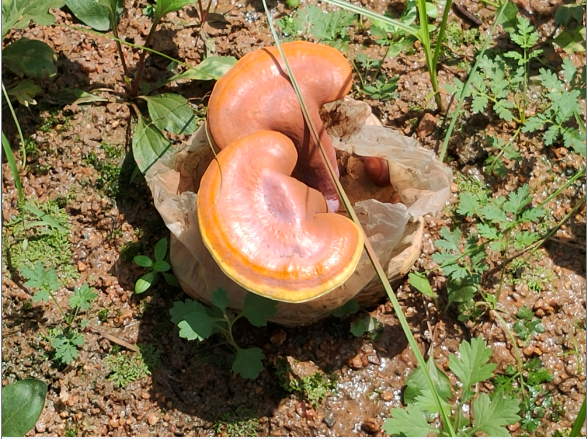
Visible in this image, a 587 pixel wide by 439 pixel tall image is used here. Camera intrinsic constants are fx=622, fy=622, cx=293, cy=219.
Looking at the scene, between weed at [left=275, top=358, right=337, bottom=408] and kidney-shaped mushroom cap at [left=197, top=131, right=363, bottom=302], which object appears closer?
kidney-shaped mushroom cap at [left=197, top=131, right=363, bottom=302]

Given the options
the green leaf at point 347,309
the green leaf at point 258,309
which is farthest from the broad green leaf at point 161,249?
the green leaf at point 347,309

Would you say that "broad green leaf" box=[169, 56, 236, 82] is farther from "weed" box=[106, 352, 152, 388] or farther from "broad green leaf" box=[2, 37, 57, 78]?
"weed" box=[106, 352, 152, 388]

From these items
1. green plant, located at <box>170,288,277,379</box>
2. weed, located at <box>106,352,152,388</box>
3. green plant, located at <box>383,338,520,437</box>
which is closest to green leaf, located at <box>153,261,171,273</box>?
green plant, located at <box>170,288,277,379</box>

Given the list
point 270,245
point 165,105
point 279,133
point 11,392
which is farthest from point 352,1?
point 11,392

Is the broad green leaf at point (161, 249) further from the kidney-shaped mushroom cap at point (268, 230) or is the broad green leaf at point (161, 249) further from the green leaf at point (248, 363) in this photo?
the kidney-shaped mushroom cap at point (268, 230)

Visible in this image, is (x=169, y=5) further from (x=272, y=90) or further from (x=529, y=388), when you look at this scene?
(x=529, y=388)
